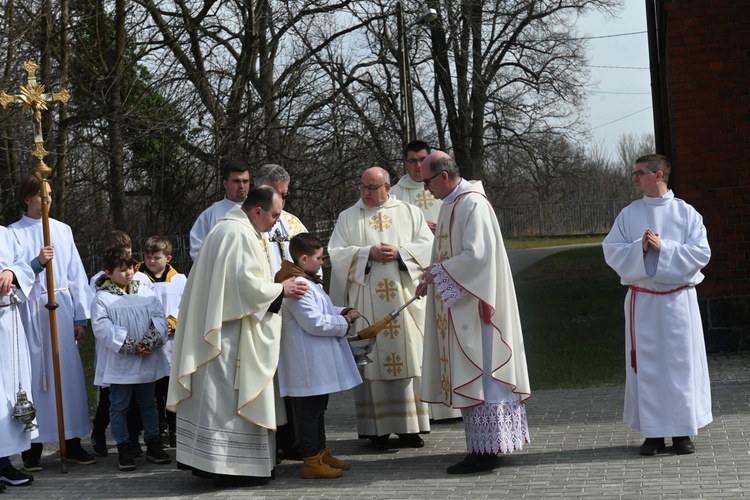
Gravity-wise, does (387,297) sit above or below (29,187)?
below

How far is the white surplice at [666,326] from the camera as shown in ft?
23.2

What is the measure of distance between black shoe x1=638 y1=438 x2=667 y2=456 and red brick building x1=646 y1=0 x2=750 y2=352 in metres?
4.28

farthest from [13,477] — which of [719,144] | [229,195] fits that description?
[719,144]

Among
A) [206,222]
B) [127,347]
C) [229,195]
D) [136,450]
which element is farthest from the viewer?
[206,222]

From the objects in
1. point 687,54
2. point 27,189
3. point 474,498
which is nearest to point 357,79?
point 687,54

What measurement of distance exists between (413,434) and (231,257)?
2.12 meters

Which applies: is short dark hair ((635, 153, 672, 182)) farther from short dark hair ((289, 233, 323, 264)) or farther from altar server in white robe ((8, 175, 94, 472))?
altar server in white robe ((8, 175, 94, 472))

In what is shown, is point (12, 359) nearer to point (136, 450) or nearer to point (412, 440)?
point (136, 450)

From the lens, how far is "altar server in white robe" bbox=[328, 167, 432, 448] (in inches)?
314

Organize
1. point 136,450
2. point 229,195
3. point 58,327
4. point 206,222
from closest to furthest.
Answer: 1. point 136,450
2. point 58,327
3. point 229,195
4. point 206,222

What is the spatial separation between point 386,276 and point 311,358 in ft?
4.48

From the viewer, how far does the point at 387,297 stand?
8203mm

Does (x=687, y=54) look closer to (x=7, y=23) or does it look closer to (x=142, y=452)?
(x=142, y=452)

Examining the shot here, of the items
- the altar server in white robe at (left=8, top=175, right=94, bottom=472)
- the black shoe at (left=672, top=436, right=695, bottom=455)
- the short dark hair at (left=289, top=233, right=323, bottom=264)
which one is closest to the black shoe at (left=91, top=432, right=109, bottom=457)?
the altar server in white robe at (left=8, top=175, right=94, bottom=472)
